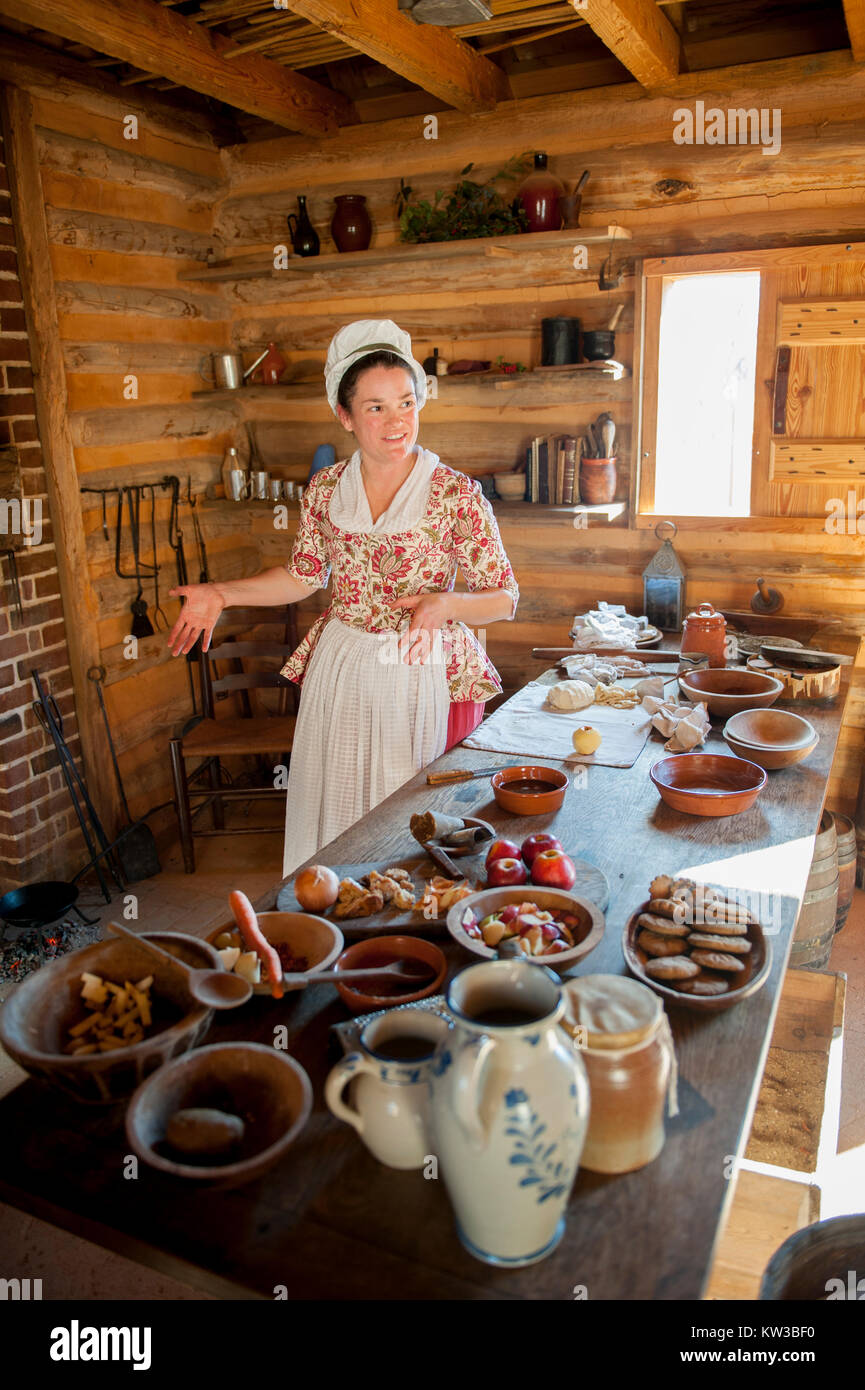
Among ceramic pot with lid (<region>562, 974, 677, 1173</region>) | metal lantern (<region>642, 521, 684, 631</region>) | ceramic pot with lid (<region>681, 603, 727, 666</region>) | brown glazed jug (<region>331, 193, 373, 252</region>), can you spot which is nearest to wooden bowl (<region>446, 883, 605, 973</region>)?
ceramic pot with lid (<region>562, 974, 677, 1173</region>)

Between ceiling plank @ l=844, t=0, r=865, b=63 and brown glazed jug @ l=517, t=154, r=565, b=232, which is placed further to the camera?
brown glazed jug @ l=517, t=154, r=565, b=232

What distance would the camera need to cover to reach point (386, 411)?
8.29 feet

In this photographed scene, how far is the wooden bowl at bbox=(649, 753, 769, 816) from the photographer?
2.06 m

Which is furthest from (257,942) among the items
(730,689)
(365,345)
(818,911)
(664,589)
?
(664,589)

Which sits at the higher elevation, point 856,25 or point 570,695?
point 856,25

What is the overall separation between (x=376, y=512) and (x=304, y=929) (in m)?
1.49

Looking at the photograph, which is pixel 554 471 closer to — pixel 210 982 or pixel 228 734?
pixel 228 734

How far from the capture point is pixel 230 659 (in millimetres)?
4832

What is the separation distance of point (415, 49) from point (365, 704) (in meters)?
2.25

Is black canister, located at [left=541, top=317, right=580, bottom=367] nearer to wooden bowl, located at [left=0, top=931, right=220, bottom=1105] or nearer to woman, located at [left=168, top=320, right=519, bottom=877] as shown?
woman, located at [left=168, top=320, right=519, bottom=877]

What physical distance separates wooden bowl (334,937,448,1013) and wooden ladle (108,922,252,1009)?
16 centimetres

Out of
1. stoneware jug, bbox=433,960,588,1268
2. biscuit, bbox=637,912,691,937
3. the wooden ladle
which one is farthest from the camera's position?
biscuit, bbox=637,912,691,937
